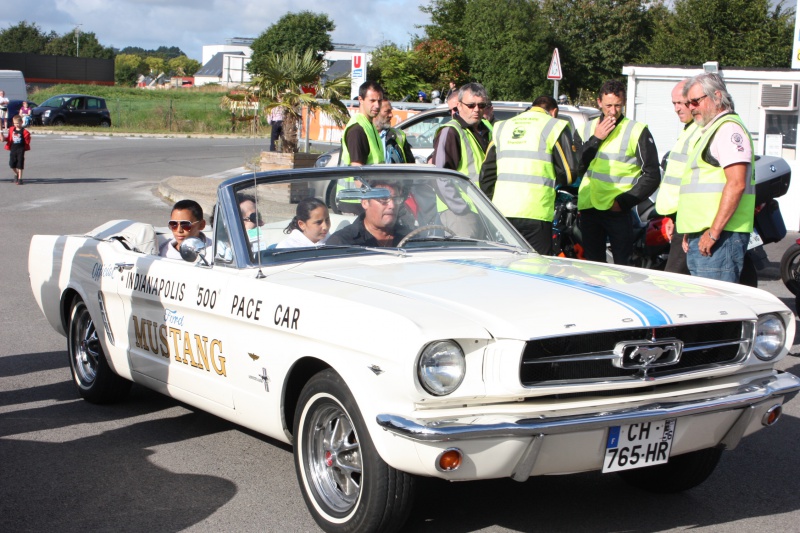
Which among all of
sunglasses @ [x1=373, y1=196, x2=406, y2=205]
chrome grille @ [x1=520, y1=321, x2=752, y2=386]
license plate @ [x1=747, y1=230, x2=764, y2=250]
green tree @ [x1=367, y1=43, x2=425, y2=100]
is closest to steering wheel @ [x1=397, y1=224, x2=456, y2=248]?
sunglasses @ [x1=373, y1=196, x2=406, y2=205]

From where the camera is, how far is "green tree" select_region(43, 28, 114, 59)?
413ft

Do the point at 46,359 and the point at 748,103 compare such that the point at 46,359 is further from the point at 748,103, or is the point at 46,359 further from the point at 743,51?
the point at 743,51

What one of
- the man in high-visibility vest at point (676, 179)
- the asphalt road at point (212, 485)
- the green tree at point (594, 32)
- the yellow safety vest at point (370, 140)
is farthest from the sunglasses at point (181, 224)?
the green tree at point (594, 32)

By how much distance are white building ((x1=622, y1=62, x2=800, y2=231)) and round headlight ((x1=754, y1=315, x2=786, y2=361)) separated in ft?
38.5

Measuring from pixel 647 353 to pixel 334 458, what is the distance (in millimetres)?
1362

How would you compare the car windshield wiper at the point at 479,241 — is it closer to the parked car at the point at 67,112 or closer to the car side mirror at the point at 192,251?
the car side mirror at the point at 192,251

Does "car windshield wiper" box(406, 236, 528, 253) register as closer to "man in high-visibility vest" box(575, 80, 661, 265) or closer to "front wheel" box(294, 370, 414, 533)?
"front wheel" box(294, 370, 414, 533)

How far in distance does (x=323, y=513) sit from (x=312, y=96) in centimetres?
1671

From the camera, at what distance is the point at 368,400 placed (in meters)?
3.97

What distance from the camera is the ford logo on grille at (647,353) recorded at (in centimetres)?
408

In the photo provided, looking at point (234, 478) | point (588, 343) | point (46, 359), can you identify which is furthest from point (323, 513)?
point (46, 359)

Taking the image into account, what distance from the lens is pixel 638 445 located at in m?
4.04

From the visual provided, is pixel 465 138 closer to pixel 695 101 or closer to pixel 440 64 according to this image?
pixel 695 101

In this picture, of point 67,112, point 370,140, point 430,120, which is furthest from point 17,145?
point 67,112
